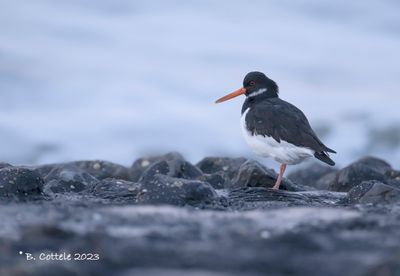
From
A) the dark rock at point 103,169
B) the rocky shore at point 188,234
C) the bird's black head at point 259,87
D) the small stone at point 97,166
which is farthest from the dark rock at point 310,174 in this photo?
the rocky shore at point 188,234

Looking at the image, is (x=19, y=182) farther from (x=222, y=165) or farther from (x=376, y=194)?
(x=222, y=165)

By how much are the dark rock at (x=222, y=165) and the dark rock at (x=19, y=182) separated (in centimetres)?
305

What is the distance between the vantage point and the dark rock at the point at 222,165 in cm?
905

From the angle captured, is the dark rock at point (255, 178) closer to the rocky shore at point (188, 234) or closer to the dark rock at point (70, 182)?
the rocky shore at point (188, 234)

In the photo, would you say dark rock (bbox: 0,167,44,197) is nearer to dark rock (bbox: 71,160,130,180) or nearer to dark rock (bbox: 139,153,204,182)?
dark rock (bbox: 139,153,204,182)

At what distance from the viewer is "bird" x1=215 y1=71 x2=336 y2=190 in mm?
7422

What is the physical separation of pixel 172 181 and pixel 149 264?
228cm

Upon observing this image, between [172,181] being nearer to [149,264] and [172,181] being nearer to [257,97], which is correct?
[149,264]

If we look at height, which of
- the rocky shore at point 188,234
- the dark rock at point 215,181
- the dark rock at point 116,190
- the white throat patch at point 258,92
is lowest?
the rocky shore at point 188,234

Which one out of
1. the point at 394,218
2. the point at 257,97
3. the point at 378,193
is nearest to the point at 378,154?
the point at 257,97

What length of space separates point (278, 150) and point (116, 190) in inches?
71.7

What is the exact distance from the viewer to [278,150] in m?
7.58

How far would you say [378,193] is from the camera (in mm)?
6051

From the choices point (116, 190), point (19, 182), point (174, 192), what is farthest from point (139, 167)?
point (174, 192)
